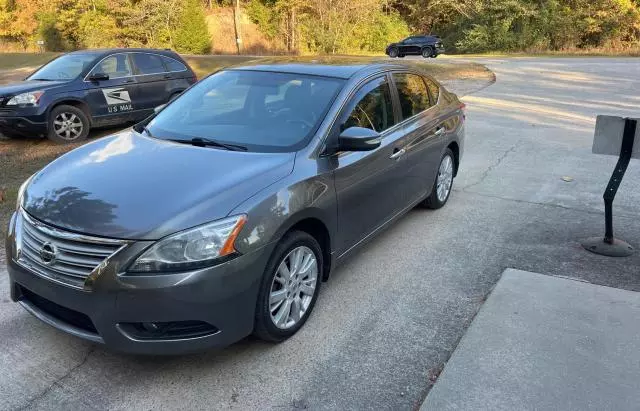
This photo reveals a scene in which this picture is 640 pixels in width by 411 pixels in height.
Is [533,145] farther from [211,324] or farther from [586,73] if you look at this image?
[586,73]

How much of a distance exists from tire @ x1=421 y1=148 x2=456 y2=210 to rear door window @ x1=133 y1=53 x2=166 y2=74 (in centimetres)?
648

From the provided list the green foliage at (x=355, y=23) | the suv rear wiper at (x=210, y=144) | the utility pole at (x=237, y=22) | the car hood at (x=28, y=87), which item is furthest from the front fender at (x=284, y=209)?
the utility pole at (x=237, y=22)

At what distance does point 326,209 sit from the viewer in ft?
11.8

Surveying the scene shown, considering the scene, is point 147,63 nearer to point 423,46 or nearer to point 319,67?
point 319,67

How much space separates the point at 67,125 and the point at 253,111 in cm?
607

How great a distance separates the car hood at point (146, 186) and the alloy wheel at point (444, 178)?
2676 mm

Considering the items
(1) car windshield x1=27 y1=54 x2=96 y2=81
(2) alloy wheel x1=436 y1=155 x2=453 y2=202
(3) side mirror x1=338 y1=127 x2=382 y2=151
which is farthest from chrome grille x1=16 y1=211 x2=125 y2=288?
(1) car windshield x1=27 y1=54 x2=96 y2=81

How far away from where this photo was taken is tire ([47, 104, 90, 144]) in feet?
28.7

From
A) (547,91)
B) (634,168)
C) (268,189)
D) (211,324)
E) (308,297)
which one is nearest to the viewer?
(211,324)

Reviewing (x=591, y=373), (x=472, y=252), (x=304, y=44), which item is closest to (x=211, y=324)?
(x=591, y=373)

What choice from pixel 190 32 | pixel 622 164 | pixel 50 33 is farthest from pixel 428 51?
pixel 50 33

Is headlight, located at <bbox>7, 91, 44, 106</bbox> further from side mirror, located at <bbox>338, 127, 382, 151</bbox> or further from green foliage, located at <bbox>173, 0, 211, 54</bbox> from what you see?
green foliage, located at <bbox>173, 0, 211, 54</bbox>

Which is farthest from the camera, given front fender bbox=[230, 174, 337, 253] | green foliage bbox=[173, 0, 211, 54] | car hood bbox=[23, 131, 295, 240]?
green foliage bbox=[173, 0, 211, 54]

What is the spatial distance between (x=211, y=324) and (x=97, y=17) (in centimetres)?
5592
